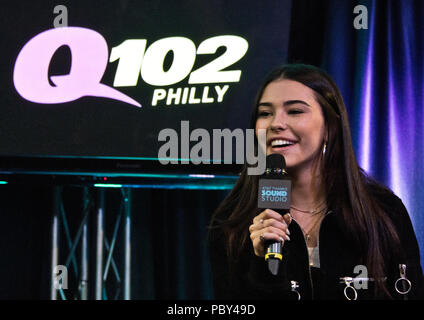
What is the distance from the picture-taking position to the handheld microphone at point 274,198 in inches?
67.7

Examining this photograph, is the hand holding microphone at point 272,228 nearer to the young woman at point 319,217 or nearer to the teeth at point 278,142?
the young woman at point 319,217

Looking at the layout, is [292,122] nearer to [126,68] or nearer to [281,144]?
[281,144]

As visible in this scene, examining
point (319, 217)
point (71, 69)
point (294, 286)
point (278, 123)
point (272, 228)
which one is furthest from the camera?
point (71, 69)

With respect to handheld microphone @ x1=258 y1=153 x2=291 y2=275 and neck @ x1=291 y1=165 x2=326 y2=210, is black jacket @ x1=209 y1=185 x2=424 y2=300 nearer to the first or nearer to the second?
neck @ x1=291 y1=165 x2=326 y2=210

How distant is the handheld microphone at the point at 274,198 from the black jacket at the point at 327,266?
34cm

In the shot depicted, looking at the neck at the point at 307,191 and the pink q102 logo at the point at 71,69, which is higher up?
the pink q102 logo at the point at 71,69

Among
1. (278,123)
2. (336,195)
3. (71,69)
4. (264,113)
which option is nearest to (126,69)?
(71,69)

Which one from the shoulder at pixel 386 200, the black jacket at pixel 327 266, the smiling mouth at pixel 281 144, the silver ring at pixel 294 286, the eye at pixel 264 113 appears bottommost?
the silver ring at pixel 294 286

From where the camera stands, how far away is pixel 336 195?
7.61ft

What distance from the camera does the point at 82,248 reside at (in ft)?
→ 10.4

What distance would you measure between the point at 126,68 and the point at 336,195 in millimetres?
1369

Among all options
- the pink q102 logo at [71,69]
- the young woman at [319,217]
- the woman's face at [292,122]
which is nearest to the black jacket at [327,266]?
the young woman at [319,217]
